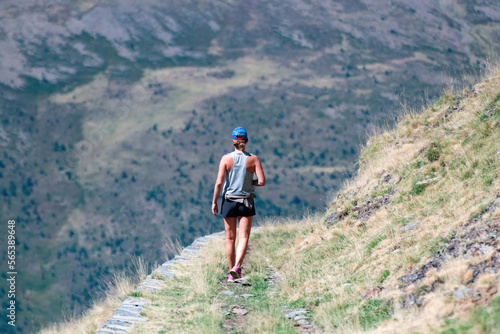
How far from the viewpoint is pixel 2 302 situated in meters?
136

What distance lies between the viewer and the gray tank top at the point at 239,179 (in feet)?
26.9

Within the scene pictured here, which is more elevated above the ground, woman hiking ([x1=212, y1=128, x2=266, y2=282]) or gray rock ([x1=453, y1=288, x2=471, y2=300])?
woman hiking ([x1=212, y1=128, x2=266, y2=282])

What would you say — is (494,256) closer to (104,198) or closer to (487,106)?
(487,106)

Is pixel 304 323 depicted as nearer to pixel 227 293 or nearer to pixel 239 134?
pixel 227 293

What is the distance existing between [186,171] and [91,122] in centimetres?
4552

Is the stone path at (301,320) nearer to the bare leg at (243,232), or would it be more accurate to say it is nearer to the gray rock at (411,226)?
the bare leg at (243,232)

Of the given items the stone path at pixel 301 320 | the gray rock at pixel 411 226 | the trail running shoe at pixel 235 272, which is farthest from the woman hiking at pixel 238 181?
the gray rock at pixel 411 226

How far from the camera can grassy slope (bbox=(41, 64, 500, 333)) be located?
5.22 meters

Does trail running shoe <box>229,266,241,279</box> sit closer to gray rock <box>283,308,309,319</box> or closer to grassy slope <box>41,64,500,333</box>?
grassy slope <box>41,64,500,333</box>

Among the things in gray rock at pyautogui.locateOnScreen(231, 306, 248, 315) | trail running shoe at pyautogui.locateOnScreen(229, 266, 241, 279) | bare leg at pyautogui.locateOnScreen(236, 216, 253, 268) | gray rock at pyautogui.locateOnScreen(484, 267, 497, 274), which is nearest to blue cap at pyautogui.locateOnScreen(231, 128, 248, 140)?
bare leg at pyautogui.locateOnScreen(236, 216, 253, 268)

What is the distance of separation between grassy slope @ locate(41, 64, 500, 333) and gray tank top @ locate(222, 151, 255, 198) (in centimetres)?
141

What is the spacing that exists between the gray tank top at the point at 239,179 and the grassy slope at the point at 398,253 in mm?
1412

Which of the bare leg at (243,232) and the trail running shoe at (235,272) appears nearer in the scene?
the bare leg at (243,232)

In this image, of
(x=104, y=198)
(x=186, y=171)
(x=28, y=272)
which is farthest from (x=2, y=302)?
(x=186, y=171)
